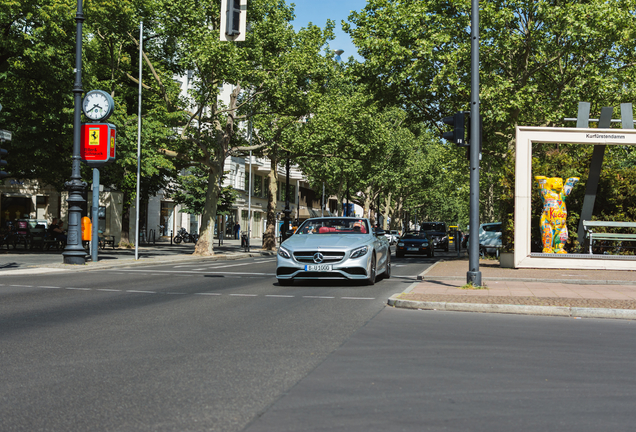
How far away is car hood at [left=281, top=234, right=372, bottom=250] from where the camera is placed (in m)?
13.8

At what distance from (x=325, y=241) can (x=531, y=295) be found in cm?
426

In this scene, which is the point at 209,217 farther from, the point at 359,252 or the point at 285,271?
the point at 359,252

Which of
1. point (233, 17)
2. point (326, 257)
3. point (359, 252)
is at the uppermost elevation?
point (233, 17)

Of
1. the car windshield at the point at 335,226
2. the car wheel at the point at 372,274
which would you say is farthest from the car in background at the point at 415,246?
the car wheel at the point at 372,274

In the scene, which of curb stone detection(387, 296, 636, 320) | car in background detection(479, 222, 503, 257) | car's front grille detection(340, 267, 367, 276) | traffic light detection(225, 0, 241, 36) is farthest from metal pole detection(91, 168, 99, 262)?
car in background detection(479, 222, 503, 257)

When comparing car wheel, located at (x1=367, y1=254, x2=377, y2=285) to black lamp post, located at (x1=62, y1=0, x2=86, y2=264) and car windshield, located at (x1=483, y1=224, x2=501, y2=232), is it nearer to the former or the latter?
black lamp post, located at (x1=62, y1=0, x2=86, y2=264)

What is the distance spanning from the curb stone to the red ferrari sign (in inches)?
567

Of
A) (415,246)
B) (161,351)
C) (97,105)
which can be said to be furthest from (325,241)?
(415,246)

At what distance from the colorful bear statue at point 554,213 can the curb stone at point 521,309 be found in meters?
10.8

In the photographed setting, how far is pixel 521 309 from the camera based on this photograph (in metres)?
10.3

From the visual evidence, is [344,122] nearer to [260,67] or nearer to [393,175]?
[260,67]

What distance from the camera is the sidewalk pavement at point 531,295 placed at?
10172mm

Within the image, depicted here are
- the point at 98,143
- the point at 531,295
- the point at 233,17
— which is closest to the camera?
the point at 233,17

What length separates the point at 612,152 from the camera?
29547mm
